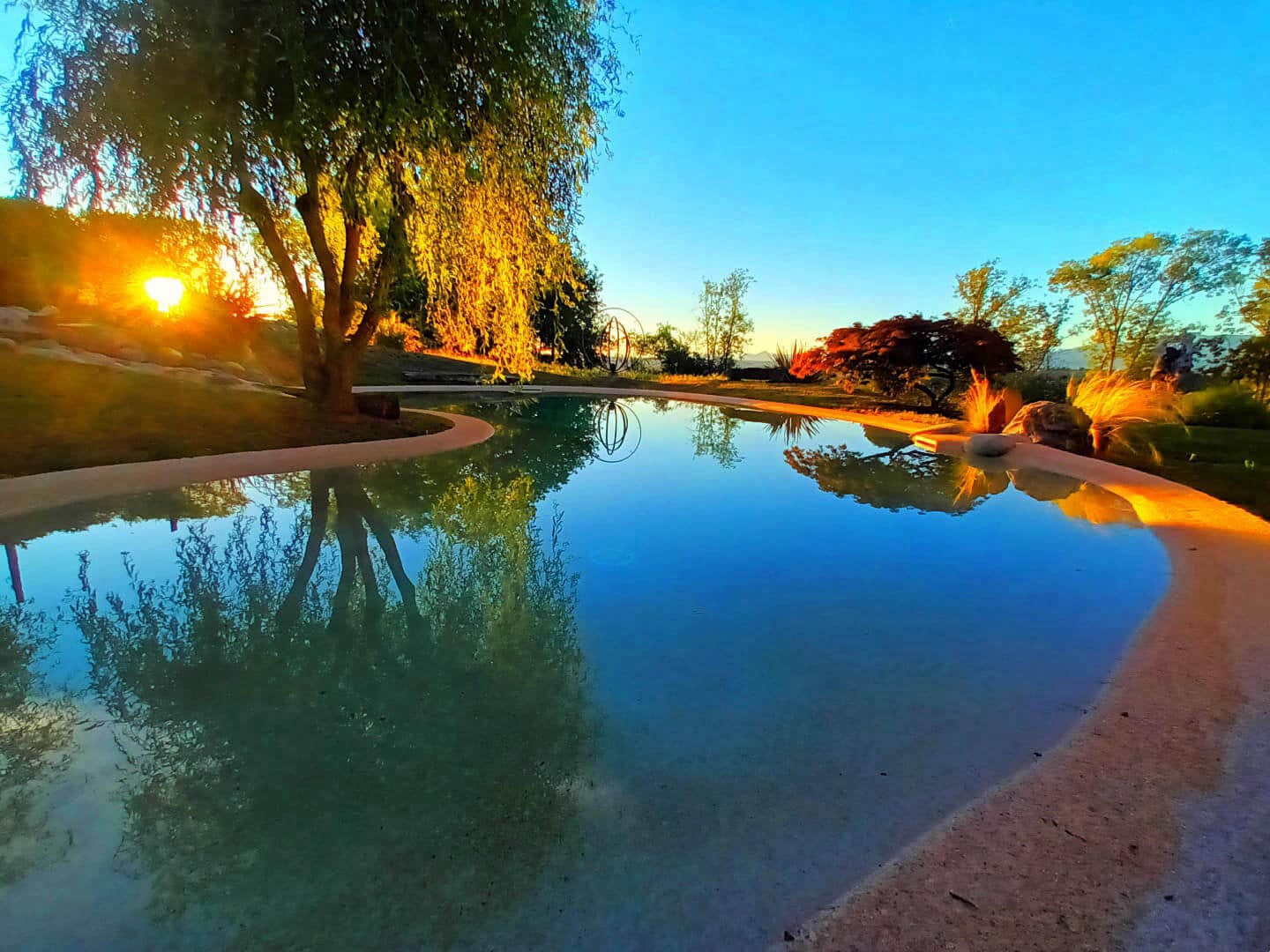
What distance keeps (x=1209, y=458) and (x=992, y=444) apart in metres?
2.72

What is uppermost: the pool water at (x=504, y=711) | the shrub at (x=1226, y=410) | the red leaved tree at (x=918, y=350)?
the red leaved tree at (x=918, y=350)

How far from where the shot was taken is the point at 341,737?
204 centimetres

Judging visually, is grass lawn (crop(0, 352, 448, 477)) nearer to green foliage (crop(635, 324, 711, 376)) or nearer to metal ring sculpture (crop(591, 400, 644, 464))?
metal ring sculpture (crop(591, 400, 644, 464))

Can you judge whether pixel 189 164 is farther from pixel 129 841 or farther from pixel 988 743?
pixel 988 743

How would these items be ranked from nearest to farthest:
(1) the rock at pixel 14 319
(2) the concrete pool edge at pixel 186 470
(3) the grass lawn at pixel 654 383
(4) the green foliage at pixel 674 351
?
(2) the concrete pool edge at pixel 186 470, (1) the rock at pixel 14 319, (3) the grass lawn at pixel 654 383, (4) the green foliage at pixel 674 351

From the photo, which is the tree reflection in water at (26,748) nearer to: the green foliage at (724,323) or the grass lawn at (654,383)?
the grass lawn at (654,383)

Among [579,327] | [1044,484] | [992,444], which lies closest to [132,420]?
[1044,484]

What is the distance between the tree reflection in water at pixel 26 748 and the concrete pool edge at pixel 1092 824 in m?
2.10

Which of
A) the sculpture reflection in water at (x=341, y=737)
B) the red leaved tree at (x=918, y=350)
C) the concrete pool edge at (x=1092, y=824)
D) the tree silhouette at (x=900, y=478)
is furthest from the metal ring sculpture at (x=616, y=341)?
the concrete pool edge at (x=1092, y=824)

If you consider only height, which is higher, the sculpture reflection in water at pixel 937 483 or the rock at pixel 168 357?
the rock at pixel 168 357

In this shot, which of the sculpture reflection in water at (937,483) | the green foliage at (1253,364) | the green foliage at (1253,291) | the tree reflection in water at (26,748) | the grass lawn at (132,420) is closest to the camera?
the tree reflection in water at (26,748)

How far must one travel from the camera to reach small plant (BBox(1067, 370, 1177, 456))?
9102 mm

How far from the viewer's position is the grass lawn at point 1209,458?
5.83 meters

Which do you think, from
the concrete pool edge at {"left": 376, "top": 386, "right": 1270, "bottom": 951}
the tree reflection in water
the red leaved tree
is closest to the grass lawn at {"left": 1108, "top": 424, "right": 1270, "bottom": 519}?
the red leaved tree
